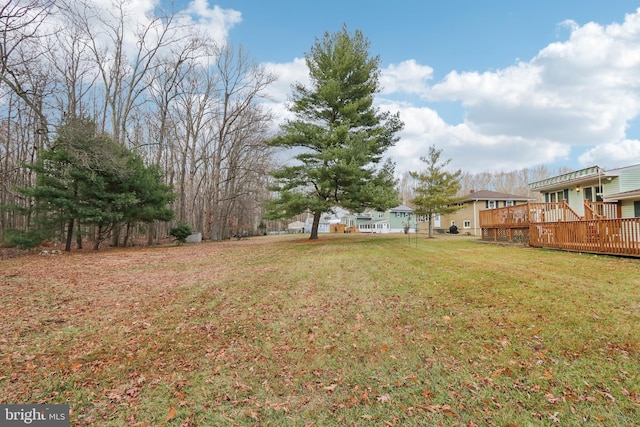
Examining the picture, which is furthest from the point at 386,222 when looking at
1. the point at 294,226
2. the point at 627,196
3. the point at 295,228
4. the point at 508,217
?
the point at 627,196

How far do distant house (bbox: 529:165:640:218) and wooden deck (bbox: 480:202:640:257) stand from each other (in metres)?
0.41

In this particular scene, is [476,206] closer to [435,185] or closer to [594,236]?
[435,185]

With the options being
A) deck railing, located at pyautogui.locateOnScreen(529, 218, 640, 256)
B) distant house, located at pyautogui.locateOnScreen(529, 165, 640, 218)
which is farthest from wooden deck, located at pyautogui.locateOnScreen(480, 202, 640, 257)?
distant house, located at pyautogui.locateOnScreen(529, 165, 640, 218)

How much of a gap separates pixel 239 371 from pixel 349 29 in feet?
60.5

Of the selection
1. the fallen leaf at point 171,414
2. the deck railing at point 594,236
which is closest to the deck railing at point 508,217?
the deck railing at point 594,236

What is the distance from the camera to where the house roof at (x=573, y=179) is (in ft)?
53.7

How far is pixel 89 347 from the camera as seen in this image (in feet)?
13.9

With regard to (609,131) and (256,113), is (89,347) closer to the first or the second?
(256,113)

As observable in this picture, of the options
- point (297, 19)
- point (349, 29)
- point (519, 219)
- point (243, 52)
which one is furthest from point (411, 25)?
point (243, 52)

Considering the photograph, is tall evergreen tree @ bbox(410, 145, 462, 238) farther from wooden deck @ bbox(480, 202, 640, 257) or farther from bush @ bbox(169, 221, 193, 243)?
bush @ bbox(169, 221, 193, 243)

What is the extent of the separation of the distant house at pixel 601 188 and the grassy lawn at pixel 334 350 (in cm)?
976

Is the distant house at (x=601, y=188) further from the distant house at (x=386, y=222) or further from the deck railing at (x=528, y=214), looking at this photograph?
the distant house at (x=386, y=222)

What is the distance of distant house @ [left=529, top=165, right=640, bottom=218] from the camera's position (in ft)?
46.8

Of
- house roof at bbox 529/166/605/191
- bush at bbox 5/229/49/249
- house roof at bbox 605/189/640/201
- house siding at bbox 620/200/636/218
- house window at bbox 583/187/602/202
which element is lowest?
bush at bbox 5/229/49/249
